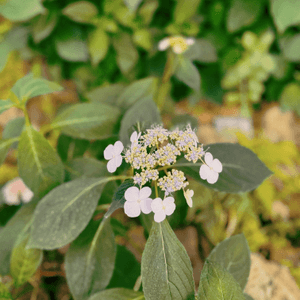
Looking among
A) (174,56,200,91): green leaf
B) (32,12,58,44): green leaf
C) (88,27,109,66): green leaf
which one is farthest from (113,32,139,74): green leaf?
(174,56,200,91): green leaf

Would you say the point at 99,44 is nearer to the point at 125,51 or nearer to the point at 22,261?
the point at 125,51

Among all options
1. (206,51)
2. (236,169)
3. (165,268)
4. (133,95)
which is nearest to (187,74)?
(133,95)

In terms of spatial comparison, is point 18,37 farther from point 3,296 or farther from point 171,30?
point 3,296

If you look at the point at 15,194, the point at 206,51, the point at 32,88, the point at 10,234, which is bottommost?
the point at 15,194

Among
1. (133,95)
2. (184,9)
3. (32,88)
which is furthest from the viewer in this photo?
(184,9)

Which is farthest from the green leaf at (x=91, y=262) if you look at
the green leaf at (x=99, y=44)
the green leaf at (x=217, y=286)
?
the green leaf at (x=99, y=44)
